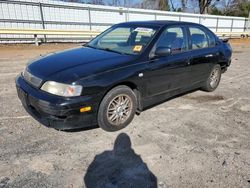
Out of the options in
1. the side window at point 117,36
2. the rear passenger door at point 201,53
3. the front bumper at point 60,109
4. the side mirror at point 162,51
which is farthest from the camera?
the rear passenger door at point 201,53

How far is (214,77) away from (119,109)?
3.25 meters

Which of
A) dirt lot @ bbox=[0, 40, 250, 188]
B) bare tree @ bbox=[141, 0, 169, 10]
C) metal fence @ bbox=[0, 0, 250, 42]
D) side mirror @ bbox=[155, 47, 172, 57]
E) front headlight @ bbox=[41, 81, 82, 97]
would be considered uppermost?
bare tree @ bbox=[141, 0, 169, 10]

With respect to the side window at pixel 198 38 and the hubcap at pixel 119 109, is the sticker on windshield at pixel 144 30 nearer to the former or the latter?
the side window at pixel 198 38

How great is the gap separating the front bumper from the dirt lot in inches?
12.3

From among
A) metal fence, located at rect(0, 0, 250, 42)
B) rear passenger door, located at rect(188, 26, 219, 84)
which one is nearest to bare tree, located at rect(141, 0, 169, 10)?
metal fence, located at rect(0, 0, 250, 42)

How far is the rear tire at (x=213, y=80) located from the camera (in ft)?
19.3

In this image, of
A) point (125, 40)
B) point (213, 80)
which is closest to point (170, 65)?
point (125, 40)

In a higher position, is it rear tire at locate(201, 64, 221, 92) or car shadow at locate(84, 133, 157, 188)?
rear tire at locate(201, 64, 221, 92)

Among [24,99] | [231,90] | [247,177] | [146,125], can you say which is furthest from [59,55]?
[231,90]

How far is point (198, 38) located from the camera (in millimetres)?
5391

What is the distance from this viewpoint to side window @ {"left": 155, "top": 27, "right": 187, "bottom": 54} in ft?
14.6

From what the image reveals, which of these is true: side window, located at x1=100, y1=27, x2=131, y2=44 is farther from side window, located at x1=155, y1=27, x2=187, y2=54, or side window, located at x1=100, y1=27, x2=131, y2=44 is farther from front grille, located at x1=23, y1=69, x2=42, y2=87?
front grille, located at x1=23, y1=69, x2=42, y2=87

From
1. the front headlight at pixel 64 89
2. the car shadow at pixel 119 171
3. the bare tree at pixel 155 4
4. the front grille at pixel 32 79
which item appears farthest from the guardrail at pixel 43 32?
the bare tree at pixel 155 4

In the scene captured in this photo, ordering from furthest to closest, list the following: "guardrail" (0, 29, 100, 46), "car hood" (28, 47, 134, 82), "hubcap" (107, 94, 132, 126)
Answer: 1. "guardrail" (0, 29, 100, 46)
2. "hubcap" (107, 94, 132, 126)
3. "car hood" (28, 47, 134, 82)
